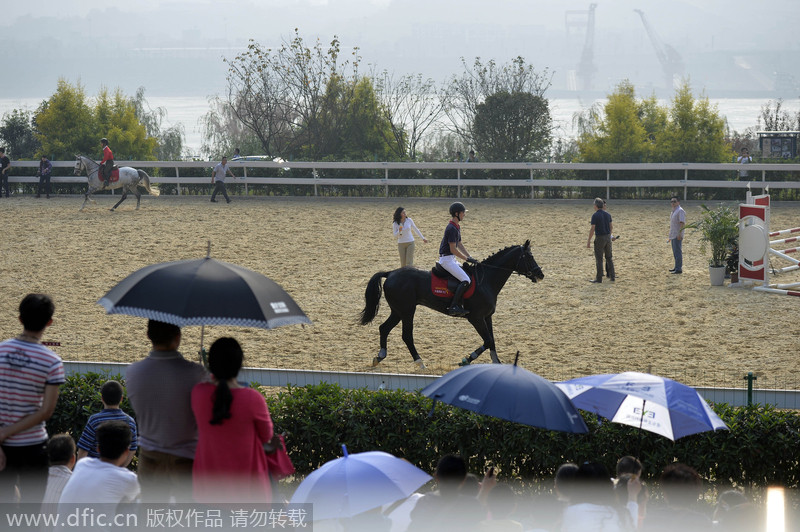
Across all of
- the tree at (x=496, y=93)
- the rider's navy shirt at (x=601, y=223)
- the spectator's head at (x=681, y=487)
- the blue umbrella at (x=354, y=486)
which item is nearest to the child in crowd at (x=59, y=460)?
the blue umbrella at (x=354, y=486)

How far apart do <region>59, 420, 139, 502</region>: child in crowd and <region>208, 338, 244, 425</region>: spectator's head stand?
0.54 metres

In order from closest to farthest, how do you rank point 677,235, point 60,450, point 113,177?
point 60,450 → point 677,235 → point 113,177

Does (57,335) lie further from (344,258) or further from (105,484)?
(105,484)

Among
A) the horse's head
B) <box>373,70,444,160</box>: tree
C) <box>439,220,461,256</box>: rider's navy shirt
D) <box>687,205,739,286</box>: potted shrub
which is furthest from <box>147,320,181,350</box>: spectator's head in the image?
<box>373,70,444,160</box>: tree

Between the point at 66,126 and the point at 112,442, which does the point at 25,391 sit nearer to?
the point at 112,442

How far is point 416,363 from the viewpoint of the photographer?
1059 centimetres

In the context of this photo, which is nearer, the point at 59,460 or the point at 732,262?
the point at 59,460

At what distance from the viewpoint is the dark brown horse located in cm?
1066

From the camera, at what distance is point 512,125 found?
98.8 feet

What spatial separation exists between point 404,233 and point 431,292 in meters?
4.19

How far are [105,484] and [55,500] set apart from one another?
0.77 metres

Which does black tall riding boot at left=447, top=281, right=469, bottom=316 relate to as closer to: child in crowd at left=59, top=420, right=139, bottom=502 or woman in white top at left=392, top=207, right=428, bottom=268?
woman in white top at left=392, top=207, right=428, bottom=268

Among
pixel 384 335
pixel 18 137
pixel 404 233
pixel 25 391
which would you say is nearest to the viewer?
pixel 25 391

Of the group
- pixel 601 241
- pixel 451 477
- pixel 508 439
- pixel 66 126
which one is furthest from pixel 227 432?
pixel 66 126
